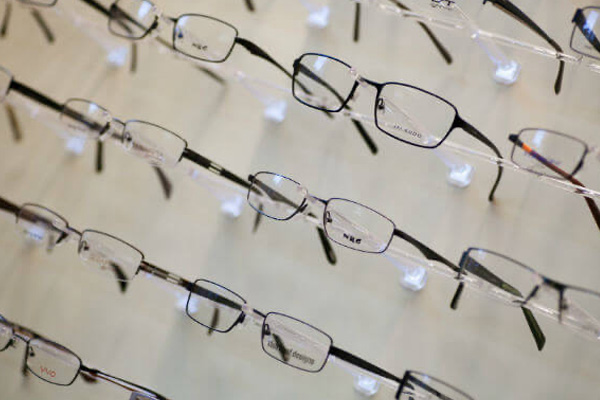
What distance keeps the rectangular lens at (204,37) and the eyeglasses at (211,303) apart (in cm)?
36

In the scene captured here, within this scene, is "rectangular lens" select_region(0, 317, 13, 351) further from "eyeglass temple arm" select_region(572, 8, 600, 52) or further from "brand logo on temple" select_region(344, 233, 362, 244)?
"eyeglass temple arm" select_region(572, 8, 600, 52)

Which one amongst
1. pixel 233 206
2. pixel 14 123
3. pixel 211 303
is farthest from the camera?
pixel 14 123

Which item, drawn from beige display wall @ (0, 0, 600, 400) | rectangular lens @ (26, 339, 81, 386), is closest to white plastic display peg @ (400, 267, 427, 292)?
beige display wall @ (0, 0, 600, 400)

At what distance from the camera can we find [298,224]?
134cm

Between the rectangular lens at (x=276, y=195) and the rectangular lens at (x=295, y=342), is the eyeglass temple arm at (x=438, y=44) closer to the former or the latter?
the rectangular lens at (x=276, y=195)

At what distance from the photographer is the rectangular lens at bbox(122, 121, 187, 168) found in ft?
4.36

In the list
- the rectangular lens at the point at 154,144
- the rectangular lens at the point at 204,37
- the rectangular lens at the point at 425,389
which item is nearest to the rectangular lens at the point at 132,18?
the rectangular lens at the point at 204,37

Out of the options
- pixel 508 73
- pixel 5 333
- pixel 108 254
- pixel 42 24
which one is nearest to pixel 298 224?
pixel 108 254

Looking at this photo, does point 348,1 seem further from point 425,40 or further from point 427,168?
point 427,168

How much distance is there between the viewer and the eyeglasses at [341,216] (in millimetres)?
1160

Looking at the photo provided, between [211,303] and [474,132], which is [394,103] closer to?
[474,132]

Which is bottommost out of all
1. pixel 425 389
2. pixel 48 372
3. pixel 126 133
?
pixel 48 372

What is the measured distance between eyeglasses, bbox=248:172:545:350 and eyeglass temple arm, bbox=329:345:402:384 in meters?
0.16

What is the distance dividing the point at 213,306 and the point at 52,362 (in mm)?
307
